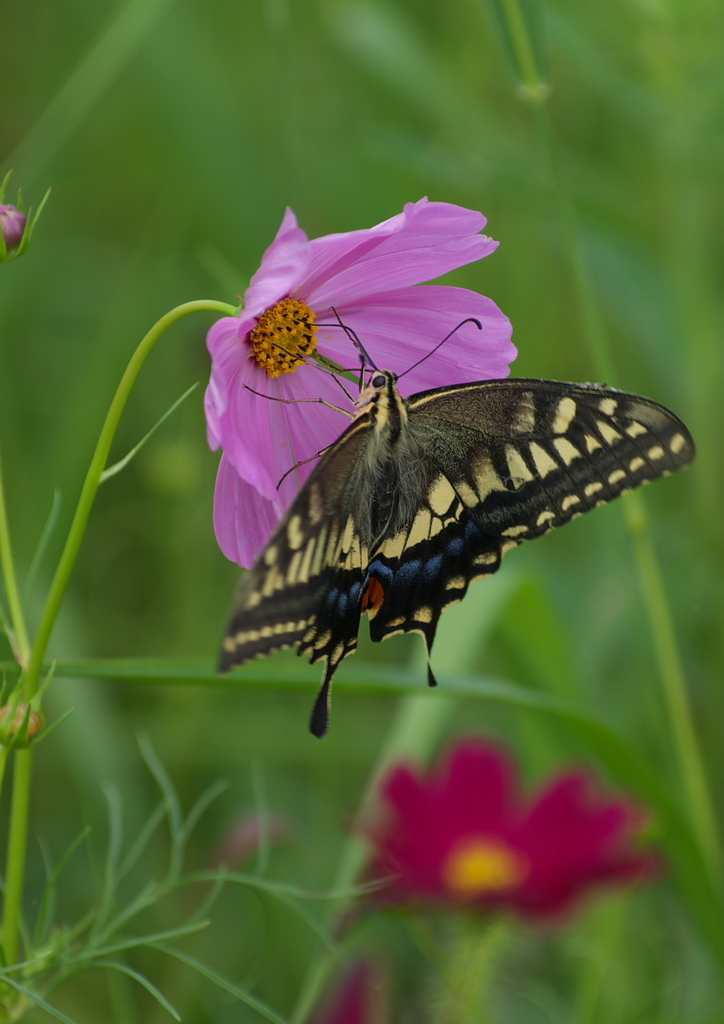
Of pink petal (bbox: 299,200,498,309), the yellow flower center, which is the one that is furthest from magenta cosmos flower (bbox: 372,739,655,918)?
pink petal (bbox: 299,200,498,309)

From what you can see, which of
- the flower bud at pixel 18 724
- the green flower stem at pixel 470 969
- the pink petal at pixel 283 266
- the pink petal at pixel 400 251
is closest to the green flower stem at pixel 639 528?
the green flower stem at pixel 470 969

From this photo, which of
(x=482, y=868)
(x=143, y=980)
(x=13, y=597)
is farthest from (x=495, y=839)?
(x=13, y=597)

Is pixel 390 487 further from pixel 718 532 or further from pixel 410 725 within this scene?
pixel 718 532

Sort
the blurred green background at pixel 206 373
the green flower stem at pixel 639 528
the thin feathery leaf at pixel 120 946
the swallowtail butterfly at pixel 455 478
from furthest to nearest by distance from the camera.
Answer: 1. the blurred green background at pixel 206 373
2. the green flower stem at pixel 639 528
3. the swallowtail butterfly at pixel 455 478
4. the thin feathery leaf at pixel 120 946

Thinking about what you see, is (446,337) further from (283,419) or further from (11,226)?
(11,226)

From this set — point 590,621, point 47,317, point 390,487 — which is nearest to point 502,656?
point 590,621

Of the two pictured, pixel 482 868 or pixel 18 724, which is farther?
pixel 482 868

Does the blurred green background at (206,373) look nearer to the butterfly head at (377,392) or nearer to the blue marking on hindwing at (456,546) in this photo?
the blue marking on hindwing at (456,546)
